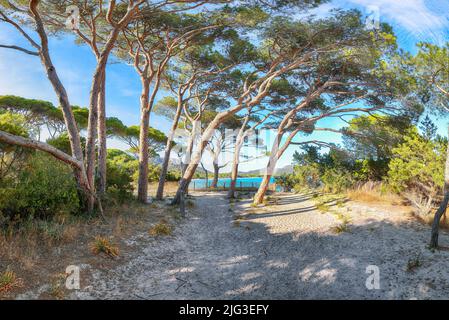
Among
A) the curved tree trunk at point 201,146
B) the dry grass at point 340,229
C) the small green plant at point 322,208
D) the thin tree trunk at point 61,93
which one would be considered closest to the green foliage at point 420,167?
the small green plant at point 322,208

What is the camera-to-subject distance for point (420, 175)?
393 inches

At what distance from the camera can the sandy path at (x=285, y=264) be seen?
17.4ft

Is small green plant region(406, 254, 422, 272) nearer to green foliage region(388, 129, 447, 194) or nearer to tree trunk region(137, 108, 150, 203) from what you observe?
green foliage region(388, 129, 447, 194)

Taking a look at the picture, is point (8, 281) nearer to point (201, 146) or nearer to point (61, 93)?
point (61, 93)

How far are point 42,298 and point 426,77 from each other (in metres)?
11.0

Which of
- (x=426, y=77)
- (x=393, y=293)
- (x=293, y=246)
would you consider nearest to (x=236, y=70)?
(x=426, y=77)

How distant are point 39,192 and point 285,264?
20.7 feet

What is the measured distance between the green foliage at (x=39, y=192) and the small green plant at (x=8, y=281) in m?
2.23

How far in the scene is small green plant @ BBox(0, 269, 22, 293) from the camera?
165 inches

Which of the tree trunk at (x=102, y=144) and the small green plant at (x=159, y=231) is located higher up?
the tree trunk at (x=102, y=144)

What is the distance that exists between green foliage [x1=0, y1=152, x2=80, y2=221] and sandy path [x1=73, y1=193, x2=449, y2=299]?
2565 millimetres

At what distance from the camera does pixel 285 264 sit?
22.7ft

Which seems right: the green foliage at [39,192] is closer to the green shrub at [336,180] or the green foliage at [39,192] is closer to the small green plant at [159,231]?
the small green plant at [159,231]
